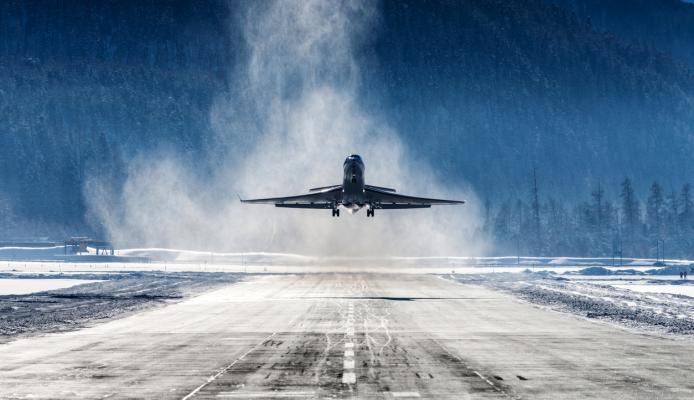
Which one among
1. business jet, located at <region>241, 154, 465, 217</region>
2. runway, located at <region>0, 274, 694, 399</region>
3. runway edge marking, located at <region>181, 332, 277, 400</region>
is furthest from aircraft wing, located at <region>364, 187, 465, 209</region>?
runway edge marking, located at <region>181, 332, 277, 400</region>

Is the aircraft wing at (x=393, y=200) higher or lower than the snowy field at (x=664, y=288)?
higher

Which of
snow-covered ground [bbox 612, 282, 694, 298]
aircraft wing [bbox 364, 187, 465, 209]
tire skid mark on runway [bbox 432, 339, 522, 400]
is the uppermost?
aircraft wing [bbox 364, 187, 465, 209]

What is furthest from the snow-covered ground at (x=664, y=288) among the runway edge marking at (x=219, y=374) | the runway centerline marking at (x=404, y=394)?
the runway centerline marking at (x=404, y=394)

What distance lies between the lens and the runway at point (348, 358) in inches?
847

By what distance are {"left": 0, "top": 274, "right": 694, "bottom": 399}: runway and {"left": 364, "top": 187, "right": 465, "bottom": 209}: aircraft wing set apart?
68.7ft

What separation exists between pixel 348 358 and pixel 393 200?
45.0 m

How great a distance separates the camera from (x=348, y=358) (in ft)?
91.2

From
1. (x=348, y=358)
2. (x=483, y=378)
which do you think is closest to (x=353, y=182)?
(x=348, y=358)

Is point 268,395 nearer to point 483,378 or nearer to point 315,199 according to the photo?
point 483,378

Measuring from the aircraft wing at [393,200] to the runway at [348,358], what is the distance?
20.9 meters

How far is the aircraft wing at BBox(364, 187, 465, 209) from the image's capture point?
6875 cm

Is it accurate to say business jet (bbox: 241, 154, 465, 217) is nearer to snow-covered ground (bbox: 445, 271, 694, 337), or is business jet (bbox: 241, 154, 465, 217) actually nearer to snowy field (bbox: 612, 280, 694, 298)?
snow-covered ground (bbox: 445, 271, 694, 337)

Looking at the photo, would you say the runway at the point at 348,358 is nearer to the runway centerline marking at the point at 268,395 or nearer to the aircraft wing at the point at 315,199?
the runway centerline marking at the point at 268,395

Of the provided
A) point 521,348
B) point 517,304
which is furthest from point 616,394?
point 517,304
